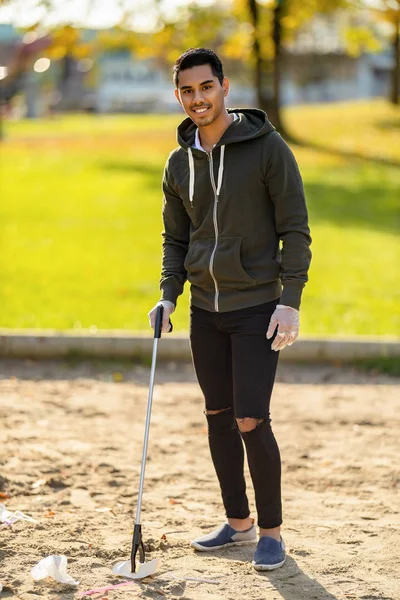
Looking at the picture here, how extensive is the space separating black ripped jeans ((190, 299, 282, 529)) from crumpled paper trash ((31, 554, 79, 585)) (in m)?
0.83

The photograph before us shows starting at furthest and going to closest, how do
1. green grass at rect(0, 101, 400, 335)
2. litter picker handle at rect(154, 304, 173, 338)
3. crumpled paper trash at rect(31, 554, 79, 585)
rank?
green grass at rect(0, 101, 400, 335) → litter picker handle at rect(154, 304, 173, 338) → crumpled paper trash at rect(31, 554, 79, 585)

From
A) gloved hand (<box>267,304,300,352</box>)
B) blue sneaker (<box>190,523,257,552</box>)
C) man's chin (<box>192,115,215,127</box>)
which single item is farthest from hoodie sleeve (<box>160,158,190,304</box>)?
blue sneaker (<box>190,523,257,552</box>)

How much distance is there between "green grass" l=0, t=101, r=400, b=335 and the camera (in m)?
9.93

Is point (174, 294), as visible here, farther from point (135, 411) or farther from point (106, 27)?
point (106, 27)

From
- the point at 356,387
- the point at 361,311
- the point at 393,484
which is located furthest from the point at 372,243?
the point at 393,484

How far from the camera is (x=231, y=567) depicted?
428cm

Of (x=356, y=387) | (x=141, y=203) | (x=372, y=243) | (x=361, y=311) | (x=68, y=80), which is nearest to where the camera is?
(x=356, y=387)

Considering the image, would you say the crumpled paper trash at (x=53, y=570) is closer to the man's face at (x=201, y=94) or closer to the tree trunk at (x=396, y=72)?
the man's face at (x=201, y=94)

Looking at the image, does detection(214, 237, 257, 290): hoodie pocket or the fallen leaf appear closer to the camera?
detection(214, 237, 257, 290): hoodie pocket

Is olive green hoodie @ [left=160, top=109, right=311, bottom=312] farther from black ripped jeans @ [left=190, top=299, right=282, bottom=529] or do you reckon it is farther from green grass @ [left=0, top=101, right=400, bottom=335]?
green grass @ [left=0, top=101, right=400, bottom=335]

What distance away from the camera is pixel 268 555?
4.25m

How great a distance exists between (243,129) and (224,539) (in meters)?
1.76

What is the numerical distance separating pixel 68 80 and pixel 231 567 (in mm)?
79050

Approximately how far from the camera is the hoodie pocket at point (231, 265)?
13.5 feet
